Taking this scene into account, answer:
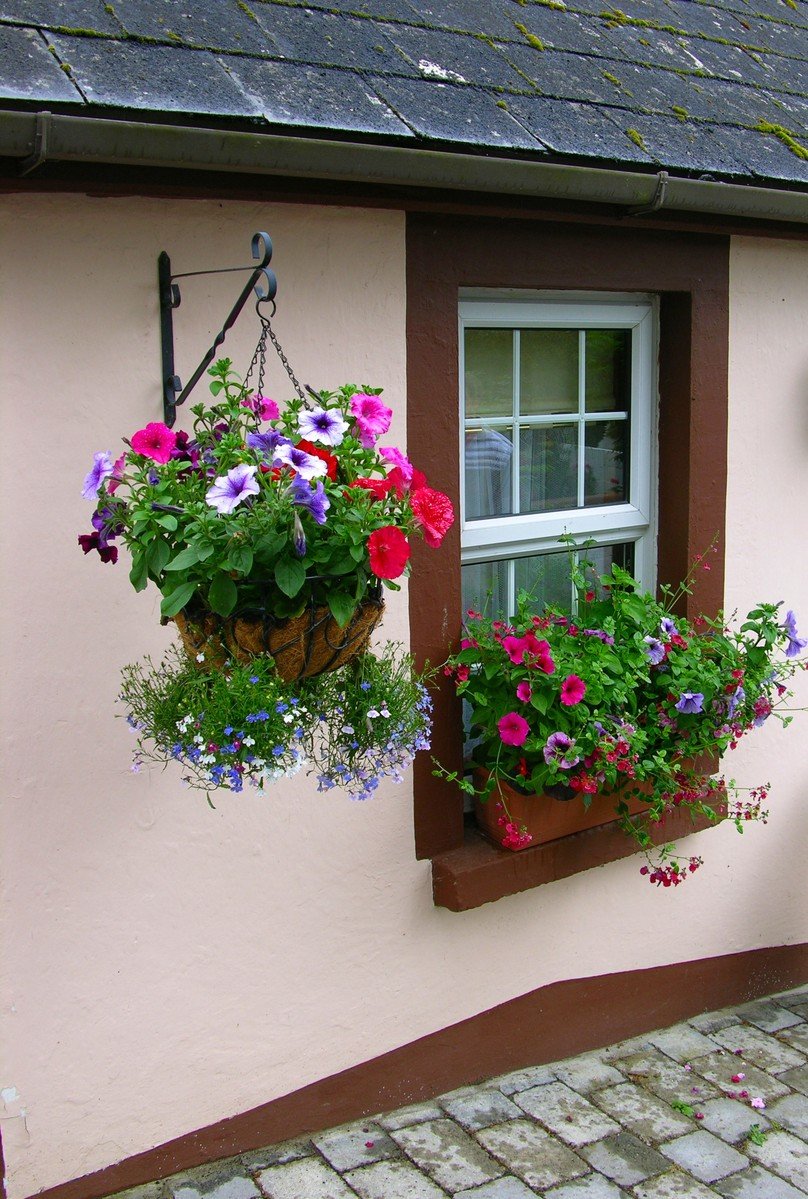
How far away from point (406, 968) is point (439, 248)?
6.92ft

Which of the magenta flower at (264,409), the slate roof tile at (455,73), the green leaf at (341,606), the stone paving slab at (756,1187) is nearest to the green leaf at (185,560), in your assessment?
the green leaf at (341,606)

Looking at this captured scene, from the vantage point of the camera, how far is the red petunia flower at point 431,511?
2.48 metres

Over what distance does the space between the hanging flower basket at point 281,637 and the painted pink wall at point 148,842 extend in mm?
537

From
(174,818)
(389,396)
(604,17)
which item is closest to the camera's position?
(174,818)

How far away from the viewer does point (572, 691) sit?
337 centimetres

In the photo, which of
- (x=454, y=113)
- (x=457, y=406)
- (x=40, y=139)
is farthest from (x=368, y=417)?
(x=454, y=113)

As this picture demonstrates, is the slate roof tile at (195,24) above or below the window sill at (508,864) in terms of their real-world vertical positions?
above

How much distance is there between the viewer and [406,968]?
363 centimetres

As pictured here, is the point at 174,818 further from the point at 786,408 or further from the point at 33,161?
the point at 786,408

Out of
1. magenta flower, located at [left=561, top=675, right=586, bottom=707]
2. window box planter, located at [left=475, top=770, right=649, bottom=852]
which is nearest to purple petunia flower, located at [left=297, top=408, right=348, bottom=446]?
magenta flower, located at [left=561, top=675, right=586, bottom=707]

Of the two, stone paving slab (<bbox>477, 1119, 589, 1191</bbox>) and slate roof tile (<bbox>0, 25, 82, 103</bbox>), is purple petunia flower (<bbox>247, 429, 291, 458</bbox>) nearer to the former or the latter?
slate roof tile (<bbox>0, 25, 82, 103</bbox>)

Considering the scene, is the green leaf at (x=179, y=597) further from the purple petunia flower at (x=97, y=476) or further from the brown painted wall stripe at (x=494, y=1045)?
the brown painted wall stripe at (x=494, y=1045)

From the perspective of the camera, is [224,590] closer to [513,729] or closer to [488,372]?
[513,729]

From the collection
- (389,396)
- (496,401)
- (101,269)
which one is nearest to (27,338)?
(101,269)
